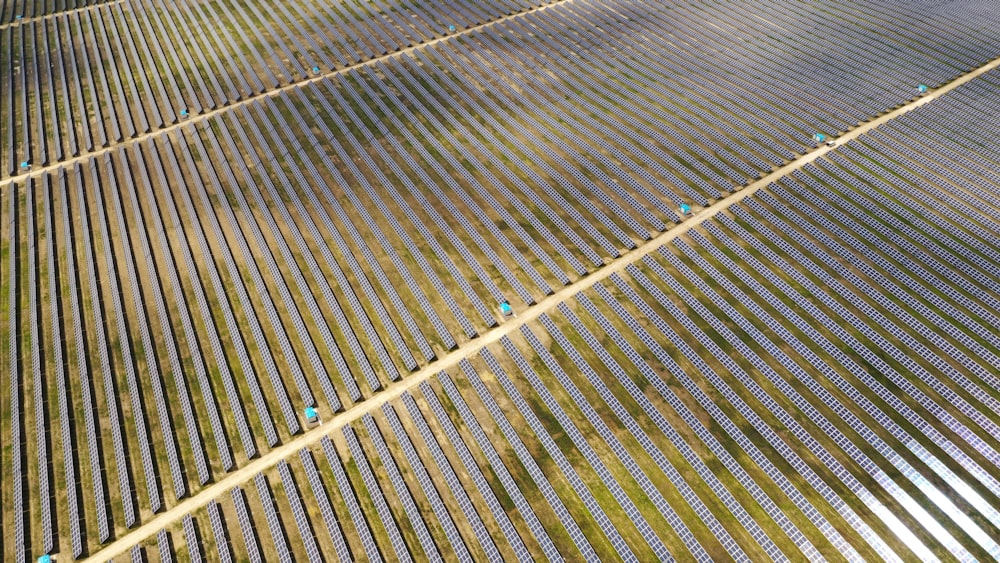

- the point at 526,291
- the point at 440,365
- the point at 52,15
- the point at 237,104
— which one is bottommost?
Answer: the point at 440,365

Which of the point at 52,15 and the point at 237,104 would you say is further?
the point at 52,15

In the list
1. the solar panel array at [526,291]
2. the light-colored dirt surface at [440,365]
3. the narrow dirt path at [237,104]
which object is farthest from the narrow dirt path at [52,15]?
the light-colored dirt surface at [440,365]

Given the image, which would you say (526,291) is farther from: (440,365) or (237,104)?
(237,104)

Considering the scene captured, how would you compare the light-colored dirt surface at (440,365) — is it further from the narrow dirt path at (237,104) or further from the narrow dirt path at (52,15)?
the narrow dirt path at (52,15)

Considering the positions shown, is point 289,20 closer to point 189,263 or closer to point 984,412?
point 189,263

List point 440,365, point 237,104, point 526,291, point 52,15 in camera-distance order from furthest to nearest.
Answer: point 52,15, point 237,104, point 526,291, point 440,365

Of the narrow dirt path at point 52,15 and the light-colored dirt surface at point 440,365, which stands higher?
the narrow dirt path at point 52,15

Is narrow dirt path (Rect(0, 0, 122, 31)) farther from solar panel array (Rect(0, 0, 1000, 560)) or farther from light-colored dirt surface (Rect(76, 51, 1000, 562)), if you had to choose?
light-colored dirt surface (Rect(76, 51, 1000, 562))

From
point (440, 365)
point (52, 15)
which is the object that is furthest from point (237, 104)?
point (52, 15)
